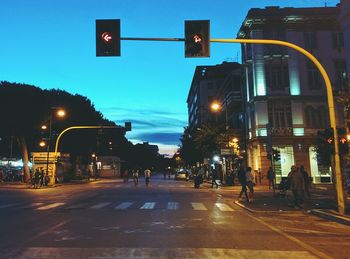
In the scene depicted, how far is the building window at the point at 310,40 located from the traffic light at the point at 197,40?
3650 centimetres

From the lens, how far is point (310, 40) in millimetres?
47500

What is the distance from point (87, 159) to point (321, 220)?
7558cm

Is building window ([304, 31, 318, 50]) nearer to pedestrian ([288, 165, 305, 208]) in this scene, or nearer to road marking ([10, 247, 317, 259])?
pedestrian ([288, 165, 305, 208])

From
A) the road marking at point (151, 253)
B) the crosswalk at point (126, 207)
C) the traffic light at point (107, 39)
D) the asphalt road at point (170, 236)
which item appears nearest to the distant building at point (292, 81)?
the crosswalk at point (126, 207)

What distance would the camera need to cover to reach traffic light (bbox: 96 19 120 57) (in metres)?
13.2

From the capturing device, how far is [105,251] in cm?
928

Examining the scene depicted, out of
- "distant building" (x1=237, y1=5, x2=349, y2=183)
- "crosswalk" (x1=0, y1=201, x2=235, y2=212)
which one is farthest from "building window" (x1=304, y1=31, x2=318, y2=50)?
"crosswalk" (x1=0, y1=201, x2=235, y2=212)

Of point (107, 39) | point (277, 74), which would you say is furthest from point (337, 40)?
point (107, 39)

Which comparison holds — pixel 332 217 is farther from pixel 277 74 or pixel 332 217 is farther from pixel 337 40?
pixel 337 40

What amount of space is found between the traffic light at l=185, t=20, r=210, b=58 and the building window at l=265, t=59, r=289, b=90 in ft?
112

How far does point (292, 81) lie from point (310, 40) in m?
4.70

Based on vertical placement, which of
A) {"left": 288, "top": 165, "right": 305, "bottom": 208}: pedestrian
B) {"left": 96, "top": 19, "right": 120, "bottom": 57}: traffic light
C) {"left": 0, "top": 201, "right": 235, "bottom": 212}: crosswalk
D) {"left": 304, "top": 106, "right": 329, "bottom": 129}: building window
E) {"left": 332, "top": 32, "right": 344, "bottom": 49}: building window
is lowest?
{"left": 0, "top": 201, "right": 235, "bottom": 212}: crosswalk

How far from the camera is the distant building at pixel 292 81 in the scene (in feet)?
152

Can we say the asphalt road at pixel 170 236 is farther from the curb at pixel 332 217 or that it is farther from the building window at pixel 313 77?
the building window at pixel 313 77
